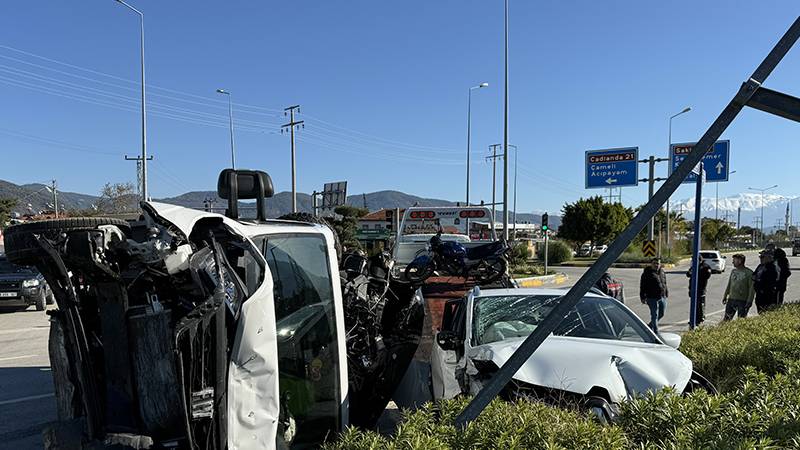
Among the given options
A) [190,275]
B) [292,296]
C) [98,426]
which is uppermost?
[190,275]

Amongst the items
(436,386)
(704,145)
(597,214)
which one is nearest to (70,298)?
(704,145)

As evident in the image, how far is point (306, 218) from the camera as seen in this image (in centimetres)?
486

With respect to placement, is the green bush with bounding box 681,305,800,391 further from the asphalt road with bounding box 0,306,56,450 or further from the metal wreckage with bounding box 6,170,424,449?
the asphalt road with bounding box 0,306,56,450

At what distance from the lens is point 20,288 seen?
1572 cm

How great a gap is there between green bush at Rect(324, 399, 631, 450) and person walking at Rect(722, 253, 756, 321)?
405 inches

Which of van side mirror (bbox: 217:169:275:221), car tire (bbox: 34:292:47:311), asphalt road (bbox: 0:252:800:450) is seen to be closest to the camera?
van side mirror (bbox: 217:169:275:221)

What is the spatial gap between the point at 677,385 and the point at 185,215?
367 cm

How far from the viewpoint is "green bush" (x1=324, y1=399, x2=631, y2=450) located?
105 inches

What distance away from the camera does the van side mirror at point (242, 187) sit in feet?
12.3

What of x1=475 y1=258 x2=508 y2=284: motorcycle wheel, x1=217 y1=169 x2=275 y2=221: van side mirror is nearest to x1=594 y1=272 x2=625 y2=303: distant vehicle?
x1=475 y1=258 x2=508 y2=284: motorcycle wheel

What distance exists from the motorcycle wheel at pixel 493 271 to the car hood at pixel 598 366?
6.66 ft

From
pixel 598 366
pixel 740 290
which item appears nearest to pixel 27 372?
pixel 598 366

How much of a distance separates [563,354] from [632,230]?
1.93m

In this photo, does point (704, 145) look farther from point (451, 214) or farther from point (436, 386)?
point (451, 214)
